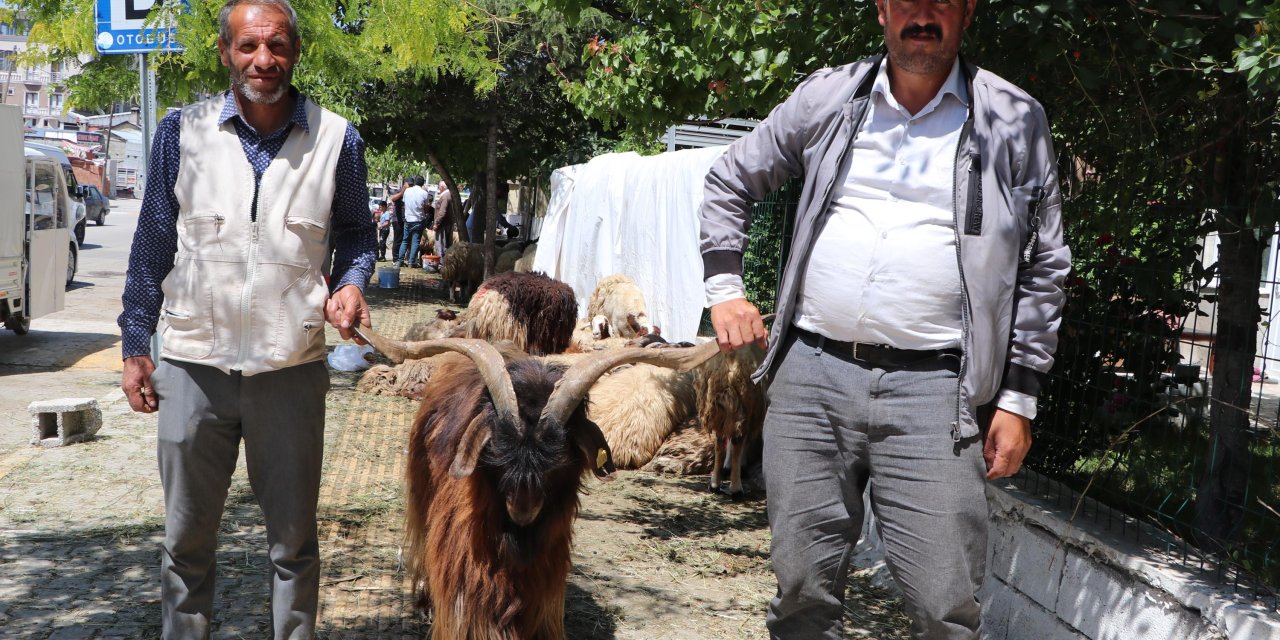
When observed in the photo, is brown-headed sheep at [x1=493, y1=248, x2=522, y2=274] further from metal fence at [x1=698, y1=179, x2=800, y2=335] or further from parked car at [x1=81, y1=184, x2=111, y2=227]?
parked car at [x1=81, y1=184, x2=111, y2=227]

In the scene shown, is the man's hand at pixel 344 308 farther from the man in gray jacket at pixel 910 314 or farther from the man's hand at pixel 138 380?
the man in gray jacket at pixel 910 314

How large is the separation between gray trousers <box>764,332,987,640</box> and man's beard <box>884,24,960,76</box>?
0.79 m

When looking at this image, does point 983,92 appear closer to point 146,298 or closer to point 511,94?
point 146,298

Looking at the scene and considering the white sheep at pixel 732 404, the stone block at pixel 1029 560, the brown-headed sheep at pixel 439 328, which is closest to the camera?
the stone block at pixel 1029 560

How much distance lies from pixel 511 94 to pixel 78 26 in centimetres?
1016

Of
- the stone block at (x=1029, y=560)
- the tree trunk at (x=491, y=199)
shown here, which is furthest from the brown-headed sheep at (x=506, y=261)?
the stone block at (x=1029, y=560)

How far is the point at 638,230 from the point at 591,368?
7513mm

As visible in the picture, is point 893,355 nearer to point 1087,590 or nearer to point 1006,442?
point 1006,442

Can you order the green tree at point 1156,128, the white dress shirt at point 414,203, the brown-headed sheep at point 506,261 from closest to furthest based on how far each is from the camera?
the green tree at point 1156,128 < the brown-headed sheep at point 506,261 < the white dress shirt at point 414,203

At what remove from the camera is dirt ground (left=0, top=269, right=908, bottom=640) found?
15.5 ft

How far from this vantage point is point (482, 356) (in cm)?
398

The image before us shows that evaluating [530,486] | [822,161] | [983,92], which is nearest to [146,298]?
[530,486]

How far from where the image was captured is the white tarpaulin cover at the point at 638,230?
9.95 meters

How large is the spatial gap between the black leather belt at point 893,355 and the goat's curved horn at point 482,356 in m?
1.40
